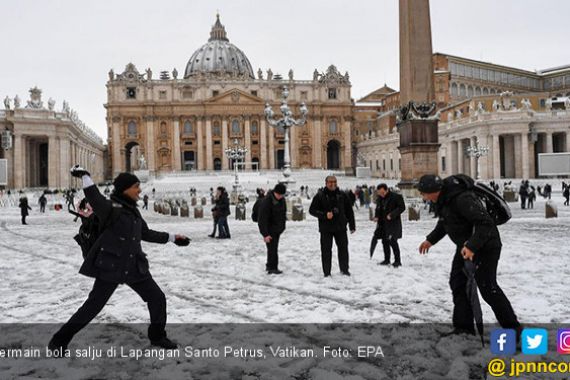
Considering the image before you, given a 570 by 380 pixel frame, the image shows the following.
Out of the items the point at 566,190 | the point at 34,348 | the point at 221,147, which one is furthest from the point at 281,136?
the point at 34,348

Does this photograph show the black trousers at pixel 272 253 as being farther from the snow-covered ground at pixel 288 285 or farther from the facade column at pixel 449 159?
the facade column at pixel 449 159

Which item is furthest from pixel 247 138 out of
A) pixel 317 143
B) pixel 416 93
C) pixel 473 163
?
pixel 416 93

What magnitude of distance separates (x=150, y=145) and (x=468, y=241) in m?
79.6

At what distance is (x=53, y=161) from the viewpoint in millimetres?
47031

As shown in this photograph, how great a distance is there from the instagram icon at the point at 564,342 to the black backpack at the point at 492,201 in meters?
1.11

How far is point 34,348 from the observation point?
14.8 feet

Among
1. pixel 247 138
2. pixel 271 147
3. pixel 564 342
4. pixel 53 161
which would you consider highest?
pixel 247 138

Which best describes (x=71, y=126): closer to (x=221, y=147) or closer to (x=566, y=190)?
(x=221, y=147)

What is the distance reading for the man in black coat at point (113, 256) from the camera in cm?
406

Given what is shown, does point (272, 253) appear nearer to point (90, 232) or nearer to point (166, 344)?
point (166, 344)

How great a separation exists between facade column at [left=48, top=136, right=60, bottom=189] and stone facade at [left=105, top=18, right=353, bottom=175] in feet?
103

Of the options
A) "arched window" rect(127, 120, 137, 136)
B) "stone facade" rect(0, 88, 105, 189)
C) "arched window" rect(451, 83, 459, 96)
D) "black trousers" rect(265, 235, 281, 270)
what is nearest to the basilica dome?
"arched window" rect(127, 120, 137, 136)

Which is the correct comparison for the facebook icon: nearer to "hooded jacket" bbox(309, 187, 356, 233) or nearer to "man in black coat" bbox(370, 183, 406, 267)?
"hooded jacket" bbox(309, 187, 356, 233)

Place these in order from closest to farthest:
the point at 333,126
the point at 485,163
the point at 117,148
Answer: the point at 485,163 < the point at 117,148 < the point at 333,126
